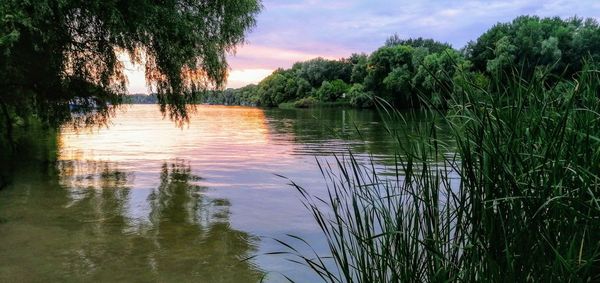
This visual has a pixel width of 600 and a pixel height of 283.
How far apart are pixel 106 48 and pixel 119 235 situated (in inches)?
317

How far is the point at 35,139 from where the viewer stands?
23594mm

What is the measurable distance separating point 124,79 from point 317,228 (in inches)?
384

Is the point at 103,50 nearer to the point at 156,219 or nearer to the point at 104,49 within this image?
the point at 104,49

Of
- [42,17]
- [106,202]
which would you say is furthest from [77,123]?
[106,202]

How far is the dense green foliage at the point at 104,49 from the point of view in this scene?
11430mm

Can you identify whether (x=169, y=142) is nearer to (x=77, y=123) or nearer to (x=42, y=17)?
(x=77, y=123)

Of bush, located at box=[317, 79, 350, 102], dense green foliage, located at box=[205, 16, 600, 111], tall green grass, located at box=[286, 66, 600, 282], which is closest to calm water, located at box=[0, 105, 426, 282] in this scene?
tall green grass, located at box=[286, 66, 600, 282]

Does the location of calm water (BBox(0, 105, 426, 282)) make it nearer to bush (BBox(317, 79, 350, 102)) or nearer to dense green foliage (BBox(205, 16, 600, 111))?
dense green foliage (BBox(205, 16, 600, 111))

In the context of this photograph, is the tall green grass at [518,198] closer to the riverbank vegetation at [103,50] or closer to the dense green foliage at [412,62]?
the dense green foliage at [412,62]

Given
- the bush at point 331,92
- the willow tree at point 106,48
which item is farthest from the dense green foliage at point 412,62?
the willow tree at point 106,48

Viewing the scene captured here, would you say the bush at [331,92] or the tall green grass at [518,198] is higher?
the bush at [331,92]

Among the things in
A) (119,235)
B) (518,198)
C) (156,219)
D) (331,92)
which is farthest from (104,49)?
(331,92)

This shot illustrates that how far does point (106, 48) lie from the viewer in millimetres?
13688

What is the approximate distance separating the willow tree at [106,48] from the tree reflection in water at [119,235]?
11.0 feet
